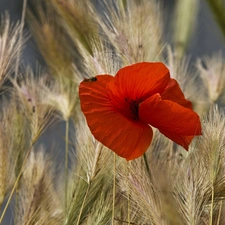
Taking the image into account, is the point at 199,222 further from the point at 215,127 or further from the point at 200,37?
the point at 200,37

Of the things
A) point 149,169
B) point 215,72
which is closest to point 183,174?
point 149,169

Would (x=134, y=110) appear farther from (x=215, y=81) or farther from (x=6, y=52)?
(x=215, y=81)

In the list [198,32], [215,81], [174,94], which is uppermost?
[174,94]

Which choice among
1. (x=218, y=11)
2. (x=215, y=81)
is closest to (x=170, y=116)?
(x=218, y=11)

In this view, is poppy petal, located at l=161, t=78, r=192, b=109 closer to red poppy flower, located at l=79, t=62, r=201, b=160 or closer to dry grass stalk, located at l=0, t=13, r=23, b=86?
red poppy flower, located at l=79, t=62, r=201, b=160

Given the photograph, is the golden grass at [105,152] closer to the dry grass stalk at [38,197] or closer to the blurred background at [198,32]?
the dry grass stalk at [38,197]

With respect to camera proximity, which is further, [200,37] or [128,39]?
[200,37]

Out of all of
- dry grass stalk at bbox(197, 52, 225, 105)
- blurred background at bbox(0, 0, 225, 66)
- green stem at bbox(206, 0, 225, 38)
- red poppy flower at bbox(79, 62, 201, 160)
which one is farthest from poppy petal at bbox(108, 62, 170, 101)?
blurred background at bbox(0, 0, 225, 66)
